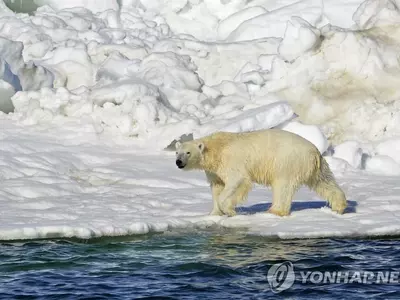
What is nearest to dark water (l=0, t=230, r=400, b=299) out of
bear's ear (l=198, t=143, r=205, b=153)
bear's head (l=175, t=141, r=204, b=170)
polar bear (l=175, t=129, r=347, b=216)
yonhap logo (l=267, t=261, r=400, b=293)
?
yonhap logo (l=267, t=261, r=400, b=293)

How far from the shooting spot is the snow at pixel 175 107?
37.8ft

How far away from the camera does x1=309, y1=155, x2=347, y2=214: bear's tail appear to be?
11.3 m

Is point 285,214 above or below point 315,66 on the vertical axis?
below

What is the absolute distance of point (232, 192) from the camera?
436 inches

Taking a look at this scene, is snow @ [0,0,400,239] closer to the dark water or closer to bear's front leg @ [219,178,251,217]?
bear's front leg @ [219,178,251,217]

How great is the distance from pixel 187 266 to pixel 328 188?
3004 mm

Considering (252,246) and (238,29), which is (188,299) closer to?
(252,246)

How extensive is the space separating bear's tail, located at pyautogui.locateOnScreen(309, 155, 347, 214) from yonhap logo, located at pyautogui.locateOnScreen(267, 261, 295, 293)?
2.45 m

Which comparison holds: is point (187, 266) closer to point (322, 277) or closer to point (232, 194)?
point (322, 277)

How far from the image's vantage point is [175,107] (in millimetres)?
17203

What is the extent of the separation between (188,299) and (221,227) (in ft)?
9.90

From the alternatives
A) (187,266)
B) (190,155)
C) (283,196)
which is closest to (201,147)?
(190,155)

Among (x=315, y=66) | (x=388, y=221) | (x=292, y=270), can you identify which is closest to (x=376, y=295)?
(x=292, y=270)

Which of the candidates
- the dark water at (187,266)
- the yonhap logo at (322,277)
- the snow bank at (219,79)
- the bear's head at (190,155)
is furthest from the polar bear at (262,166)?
the snow bank at (219,79)
